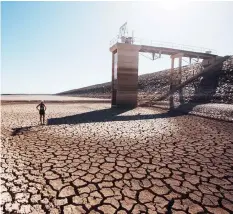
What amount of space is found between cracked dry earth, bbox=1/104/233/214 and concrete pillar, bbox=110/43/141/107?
13.8 meters

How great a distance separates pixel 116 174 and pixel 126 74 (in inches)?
700

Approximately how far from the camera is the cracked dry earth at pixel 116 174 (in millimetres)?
3502

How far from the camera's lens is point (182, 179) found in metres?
4.49

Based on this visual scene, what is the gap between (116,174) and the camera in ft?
15.6

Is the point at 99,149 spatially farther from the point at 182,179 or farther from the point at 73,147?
the point at 182,179

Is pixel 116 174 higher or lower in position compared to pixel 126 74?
lower

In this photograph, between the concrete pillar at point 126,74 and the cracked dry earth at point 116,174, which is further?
the concrete pillar at point 126,74

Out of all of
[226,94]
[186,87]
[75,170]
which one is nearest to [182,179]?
[75,170]

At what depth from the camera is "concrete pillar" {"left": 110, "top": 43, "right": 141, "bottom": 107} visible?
2152 centimetres

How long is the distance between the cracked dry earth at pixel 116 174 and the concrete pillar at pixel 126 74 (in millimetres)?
13836

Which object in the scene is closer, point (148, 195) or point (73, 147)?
point (148, 195)

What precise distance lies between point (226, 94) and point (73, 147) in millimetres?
22415

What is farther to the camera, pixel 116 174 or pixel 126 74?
pixel 126 74

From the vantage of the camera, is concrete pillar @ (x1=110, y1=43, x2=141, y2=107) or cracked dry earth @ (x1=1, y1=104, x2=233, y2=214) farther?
concrete pillar @ (x1=110, y1=43, x2=141, y2=107)
